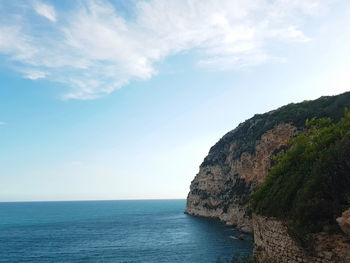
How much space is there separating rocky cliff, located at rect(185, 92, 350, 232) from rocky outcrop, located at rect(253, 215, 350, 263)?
39155 millimetres

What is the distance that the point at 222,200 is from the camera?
84.1 metres

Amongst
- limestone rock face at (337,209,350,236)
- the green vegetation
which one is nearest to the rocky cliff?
the green vegetation

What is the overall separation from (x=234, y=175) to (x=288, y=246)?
70.9 meters

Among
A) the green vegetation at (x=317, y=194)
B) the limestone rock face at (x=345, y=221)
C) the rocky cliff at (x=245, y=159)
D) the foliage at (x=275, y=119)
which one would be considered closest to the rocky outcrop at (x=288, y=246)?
the green vegetation at (x=317, y=194)

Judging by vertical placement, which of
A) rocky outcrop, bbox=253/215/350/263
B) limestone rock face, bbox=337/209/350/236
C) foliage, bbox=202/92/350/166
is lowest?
rocky outcrop, bbox=253/215/350/263

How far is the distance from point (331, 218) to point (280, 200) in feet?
13.1

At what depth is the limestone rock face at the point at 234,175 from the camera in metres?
62.8

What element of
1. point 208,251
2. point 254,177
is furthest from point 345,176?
point 254,177

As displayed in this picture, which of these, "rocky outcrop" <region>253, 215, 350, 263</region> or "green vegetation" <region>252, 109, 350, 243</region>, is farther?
"green vegetation" <region>252, 109, 350, 243</region>

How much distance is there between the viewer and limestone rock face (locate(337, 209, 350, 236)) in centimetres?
938

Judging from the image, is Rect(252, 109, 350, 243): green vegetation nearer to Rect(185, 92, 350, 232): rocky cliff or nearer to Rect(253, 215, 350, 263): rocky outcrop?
Rect(253, 215, 350, 263): rocky outcrop

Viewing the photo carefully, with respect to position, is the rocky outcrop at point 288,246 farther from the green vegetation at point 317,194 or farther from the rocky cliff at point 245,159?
the rocky cliff at point 245,159

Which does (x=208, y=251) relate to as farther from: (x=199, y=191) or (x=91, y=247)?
(x=199, y=191)

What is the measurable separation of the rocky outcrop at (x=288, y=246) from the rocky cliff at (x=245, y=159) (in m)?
39.2
